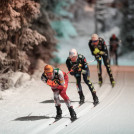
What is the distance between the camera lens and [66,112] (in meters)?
11.9

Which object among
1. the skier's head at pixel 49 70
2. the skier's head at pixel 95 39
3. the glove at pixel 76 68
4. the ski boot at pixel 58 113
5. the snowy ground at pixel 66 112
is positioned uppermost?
the skier's head at pixel 95 39

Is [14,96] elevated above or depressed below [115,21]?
below

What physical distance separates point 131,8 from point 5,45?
68.8 feet

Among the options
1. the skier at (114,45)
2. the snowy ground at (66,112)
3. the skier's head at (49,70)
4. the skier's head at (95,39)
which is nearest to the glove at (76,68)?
the snowy ground at (66,112)

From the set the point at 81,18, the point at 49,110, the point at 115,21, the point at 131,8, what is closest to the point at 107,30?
the point at 115,21

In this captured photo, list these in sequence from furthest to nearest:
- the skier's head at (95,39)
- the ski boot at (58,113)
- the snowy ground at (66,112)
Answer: the skier's head at (95,39), the ski boot at (58,113), the snowy ground at (66,112)

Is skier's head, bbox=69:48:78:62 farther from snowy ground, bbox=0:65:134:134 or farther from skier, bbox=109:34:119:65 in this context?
skier, bbox=109:34:119:65

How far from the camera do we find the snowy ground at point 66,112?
1009cm

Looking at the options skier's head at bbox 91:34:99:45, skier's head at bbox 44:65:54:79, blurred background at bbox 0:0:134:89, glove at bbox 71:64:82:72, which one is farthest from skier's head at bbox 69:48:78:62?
blurred background at bbox 0:0:134:89

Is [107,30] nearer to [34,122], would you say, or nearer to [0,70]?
[0,70]

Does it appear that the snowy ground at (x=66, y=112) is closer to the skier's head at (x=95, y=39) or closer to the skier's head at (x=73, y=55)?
the skier's head at (x=73, y=55)

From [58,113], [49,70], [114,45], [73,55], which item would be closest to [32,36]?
[73,55]

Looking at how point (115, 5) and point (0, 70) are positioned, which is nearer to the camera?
point (0, 70)

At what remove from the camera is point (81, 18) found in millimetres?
60781
